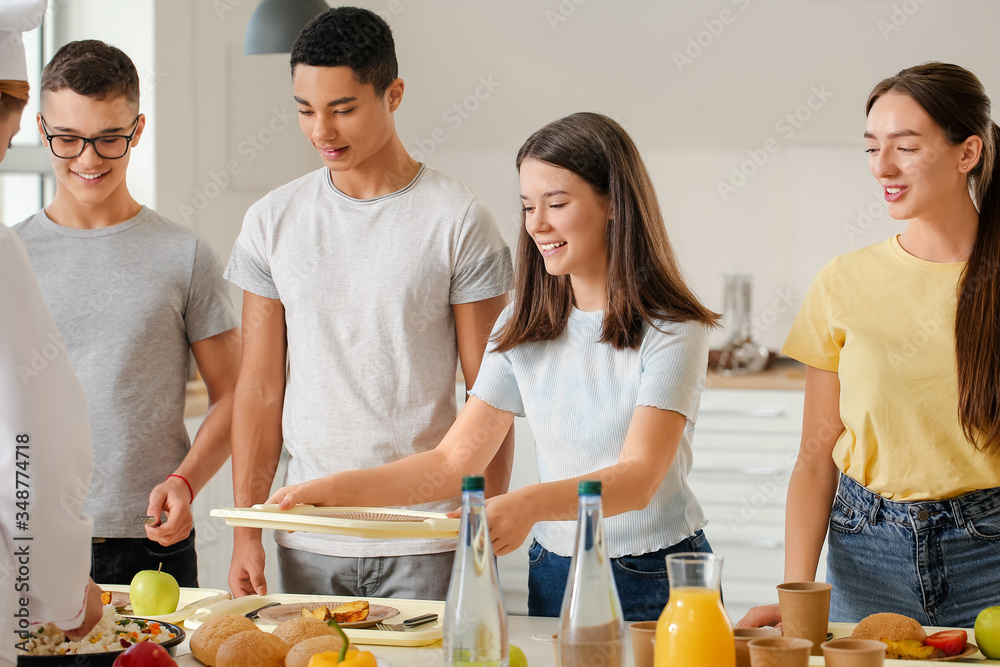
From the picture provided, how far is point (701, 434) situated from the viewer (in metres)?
3.40

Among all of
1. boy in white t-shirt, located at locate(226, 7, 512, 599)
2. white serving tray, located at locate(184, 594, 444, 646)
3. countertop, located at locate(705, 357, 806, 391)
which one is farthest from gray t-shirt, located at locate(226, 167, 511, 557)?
countertop, located at locate(705, 357, 806, 391)

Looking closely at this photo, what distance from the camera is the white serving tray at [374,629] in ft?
3.96

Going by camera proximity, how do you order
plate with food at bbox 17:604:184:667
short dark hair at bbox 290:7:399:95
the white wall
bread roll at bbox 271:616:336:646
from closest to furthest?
plate with food at bbox 17:604:184:667, bread roll at bbox 271:616:336:646, short dark hair at bbox 290:7:399:95, the white wall

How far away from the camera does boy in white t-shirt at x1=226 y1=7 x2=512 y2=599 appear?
5.38ft

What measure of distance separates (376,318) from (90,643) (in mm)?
752

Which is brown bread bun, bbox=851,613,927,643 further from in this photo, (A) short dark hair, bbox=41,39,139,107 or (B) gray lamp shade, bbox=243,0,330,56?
(B) gray lamp shade, bbox=243,0,330,56

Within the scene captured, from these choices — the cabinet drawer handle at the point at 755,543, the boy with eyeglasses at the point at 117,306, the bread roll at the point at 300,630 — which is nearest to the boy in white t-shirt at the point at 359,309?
the boy with eyeglasses at the point at 117,306

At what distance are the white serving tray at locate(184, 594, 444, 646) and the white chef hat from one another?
69cm

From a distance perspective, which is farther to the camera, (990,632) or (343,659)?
(990,632)

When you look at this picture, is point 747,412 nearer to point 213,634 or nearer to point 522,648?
point 522,648

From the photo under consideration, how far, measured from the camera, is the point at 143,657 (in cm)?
95

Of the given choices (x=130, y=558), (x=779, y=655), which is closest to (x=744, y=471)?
(x=130, y=558)

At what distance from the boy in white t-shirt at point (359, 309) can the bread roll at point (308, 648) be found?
0.56 meters

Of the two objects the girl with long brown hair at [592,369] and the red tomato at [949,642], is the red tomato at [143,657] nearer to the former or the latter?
the girl with long brown hair at [592,369]
